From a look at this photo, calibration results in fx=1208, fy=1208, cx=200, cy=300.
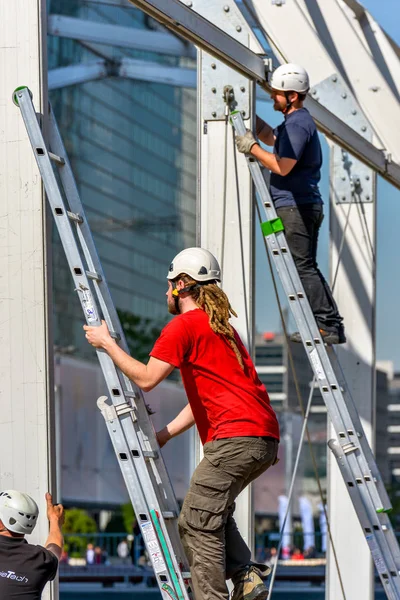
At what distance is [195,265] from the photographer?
179 inches

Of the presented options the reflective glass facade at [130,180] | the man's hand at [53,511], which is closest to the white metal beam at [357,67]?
the man's hand at [53,511]

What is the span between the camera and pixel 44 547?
4414 mm

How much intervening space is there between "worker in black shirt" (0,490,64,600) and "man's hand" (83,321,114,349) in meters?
0.60

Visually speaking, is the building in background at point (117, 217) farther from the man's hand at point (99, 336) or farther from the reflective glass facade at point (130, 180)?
the man's hand at point (99, 336)

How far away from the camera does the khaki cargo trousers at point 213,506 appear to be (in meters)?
4.43

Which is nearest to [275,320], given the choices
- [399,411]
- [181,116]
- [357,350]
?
[181,116]

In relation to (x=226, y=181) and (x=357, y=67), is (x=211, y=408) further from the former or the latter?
(x=357, y=67)

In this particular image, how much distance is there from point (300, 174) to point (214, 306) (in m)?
2.26

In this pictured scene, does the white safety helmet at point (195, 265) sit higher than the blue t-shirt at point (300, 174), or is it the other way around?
the blue t-shirt at point (300, 174)

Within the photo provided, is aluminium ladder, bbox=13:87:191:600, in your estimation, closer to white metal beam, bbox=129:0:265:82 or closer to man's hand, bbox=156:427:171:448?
man's hand, bbox=156:427:171:448

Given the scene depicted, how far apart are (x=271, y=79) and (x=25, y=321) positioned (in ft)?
8.49

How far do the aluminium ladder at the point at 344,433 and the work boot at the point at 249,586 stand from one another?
62.9 inches

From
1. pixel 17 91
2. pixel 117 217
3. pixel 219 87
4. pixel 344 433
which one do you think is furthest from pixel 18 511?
pixel 117 217

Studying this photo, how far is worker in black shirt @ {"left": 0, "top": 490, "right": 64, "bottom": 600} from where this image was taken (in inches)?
162
